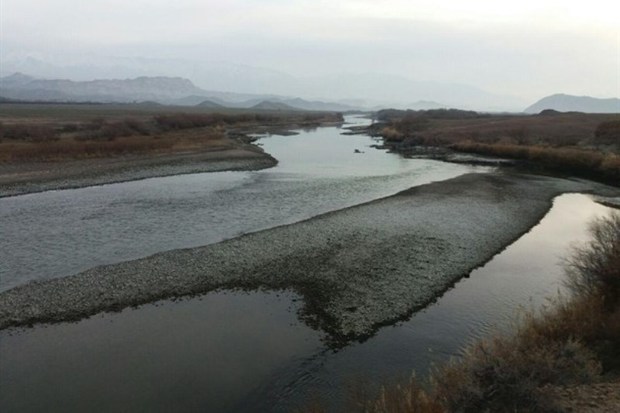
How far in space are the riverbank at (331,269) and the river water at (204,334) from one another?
2.55ft

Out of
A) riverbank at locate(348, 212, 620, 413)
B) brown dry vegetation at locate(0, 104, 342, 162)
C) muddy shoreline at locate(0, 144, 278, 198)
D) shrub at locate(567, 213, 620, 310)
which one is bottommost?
muddy shoreline at locate(0, 144, 278, 198)

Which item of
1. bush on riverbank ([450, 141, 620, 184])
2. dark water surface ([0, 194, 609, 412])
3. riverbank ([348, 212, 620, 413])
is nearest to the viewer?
riverbank ([348, 212, 620, 413])

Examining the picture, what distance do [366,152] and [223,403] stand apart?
62.3m

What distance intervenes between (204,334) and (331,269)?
7.04 metres

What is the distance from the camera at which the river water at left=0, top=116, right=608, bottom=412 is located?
12203mm

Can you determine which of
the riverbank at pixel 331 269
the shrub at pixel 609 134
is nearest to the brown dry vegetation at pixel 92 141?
the riverbank at pixel 331 269

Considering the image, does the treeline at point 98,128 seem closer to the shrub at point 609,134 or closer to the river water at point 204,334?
the river water at point 204,334

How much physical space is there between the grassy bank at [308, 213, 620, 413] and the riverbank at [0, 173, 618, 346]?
17.5 feet

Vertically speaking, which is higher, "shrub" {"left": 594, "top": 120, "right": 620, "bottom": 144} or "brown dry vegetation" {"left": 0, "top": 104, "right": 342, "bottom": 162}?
"shrub" {"left": 594, "top": 120, "right": 620, "bottom": 144}

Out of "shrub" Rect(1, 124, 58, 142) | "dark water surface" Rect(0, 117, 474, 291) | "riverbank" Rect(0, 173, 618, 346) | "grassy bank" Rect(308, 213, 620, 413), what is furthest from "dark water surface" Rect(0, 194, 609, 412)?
"shrub" Rect(1, 124, 58, 142)

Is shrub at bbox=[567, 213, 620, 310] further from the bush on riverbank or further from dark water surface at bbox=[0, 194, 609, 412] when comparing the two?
the bush on riverbank

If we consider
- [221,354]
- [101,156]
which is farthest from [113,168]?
[221,354]

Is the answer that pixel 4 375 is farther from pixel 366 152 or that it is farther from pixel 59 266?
→ pixel 366 152

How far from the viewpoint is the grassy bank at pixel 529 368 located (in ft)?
28.8
